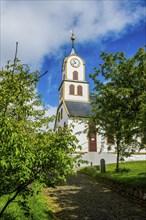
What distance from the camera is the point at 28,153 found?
180 inches

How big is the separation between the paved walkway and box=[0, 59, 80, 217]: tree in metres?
4.05

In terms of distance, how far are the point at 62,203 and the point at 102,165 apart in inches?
378

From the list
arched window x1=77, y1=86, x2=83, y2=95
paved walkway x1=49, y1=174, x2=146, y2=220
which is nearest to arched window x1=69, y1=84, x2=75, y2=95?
arched window x1=77, y1=86, x2=83, y2=95

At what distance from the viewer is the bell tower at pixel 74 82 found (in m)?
40.8

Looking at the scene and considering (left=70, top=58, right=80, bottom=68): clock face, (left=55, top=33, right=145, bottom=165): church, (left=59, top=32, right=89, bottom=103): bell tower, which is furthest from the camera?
(left=70, top=58, right=80, bottom=68): clock face

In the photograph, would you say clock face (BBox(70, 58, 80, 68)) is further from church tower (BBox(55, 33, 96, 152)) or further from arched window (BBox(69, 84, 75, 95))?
arched window (BBox(69, 84, 75, 95))

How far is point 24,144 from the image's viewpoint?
4531 mm

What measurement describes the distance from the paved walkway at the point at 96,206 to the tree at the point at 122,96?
15.5ft

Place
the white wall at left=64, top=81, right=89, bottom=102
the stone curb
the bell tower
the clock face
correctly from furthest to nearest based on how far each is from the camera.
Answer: the clock face < the bell tower < the white wall at left=64, top=81, right=89, bottom=102 < the stone curb

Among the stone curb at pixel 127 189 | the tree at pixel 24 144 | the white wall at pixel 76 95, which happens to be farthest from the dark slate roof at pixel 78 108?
the tree at pixel 24 144

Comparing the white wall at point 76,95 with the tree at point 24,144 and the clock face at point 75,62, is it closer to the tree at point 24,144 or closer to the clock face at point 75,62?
the clock face at point 75,62

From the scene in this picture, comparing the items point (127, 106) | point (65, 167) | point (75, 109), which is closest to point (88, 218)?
point (65, 167)

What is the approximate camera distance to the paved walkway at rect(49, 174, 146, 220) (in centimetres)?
886

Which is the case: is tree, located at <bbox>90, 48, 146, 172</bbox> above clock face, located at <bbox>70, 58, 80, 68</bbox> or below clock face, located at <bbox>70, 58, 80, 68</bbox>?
below
